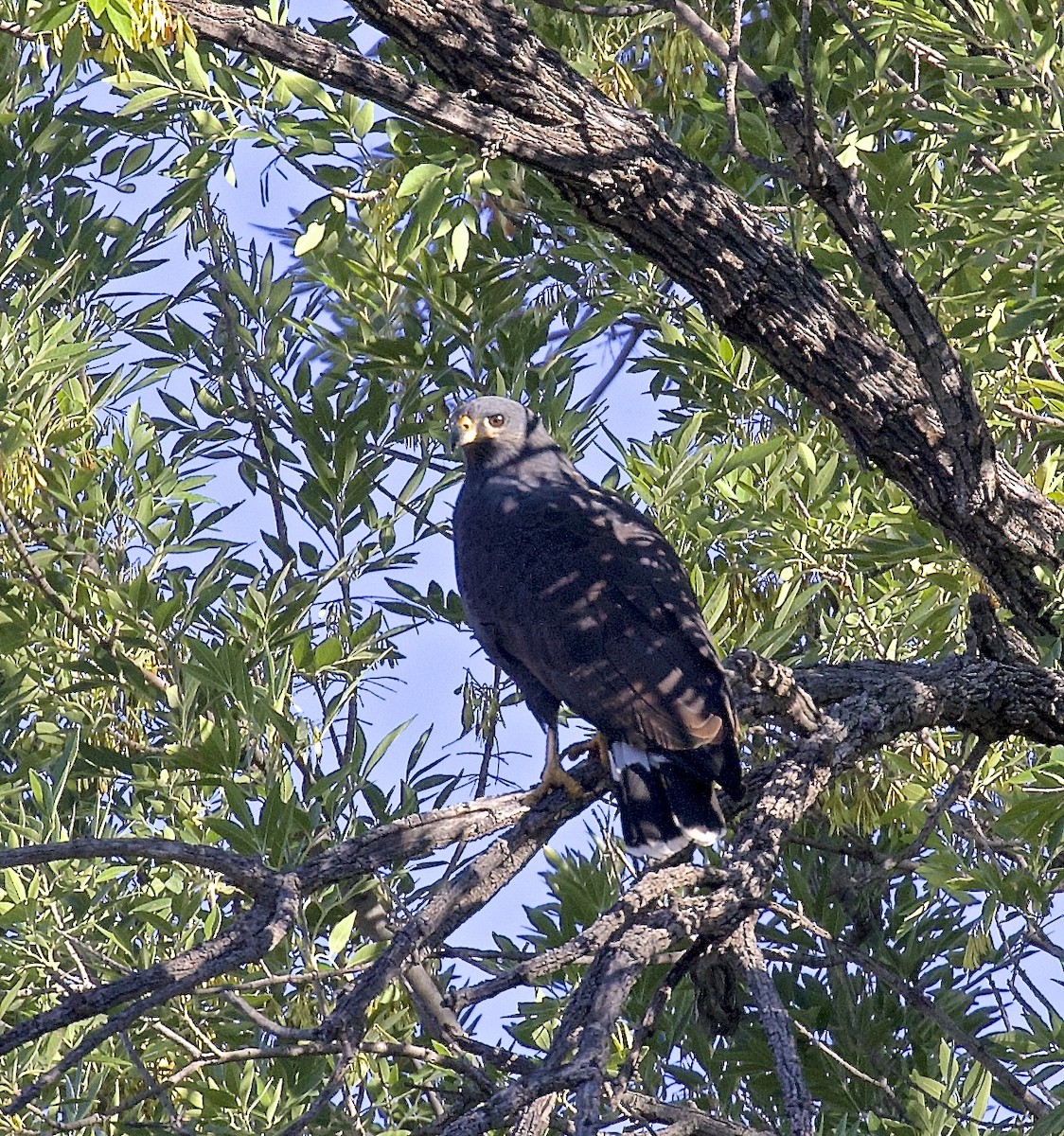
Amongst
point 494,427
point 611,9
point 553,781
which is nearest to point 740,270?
point 611,9

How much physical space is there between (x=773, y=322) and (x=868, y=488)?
84 centimetres

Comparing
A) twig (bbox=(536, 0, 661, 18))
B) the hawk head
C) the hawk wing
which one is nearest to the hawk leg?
the hawk wing

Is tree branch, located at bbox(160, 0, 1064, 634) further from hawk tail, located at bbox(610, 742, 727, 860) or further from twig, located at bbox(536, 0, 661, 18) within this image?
hawk tail, located at bbox(610, 742, 727, 860)

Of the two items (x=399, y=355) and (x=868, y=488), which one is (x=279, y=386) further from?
(x=868, y=488)

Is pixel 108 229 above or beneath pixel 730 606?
above

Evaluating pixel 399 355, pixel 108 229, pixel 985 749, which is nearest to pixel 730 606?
pixel 985 749

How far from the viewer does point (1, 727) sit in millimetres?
3828

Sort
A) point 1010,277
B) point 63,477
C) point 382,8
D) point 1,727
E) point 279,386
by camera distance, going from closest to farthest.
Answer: point 382,8 < point 1010,277 < point 63,477 < point 1,727 < point 279,386

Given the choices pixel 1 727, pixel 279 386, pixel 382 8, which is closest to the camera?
pixel 382 8

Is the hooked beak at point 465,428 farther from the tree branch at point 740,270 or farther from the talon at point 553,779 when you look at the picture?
the tree branch at point 740,270

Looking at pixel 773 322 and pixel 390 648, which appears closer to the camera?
pixel 773 322

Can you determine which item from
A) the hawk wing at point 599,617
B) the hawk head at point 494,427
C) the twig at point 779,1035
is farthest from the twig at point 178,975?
the hawk head at point 494,427

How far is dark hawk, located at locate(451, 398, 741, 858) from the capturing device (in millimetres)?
3367

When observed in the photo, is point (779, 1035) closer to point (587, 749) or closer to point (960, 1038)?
point (960, 1038)
